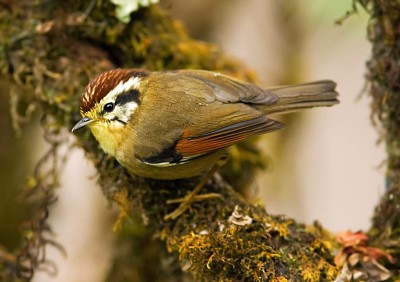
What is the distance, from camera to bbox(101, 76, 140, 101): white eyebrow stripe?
3.50 m

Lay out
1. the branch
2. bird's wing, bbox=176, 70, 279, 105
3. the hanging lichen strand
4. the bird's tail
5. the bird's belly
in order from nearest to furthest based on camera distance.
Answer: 1. the branch
2. the hanging lichen strand
3. the bird's belly
4. bird's wing, bbox=176, 70, 279, 105
5. the bird's tail

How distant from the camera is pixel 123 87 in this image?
3.57 metres

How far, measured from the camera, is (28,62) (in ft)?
12.9

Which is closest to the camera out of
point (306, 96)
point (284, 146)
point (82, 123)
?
point (82, 123)

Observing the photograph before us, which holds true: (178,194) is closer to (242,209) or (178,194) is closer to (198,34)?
(242,209)

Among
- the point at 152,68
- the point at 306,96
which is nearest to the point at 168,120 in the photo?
the point at 152,68

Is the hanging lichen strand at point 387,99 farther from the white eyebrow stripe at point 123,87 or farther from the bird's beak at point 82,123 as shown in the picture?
the bird's beak at point 82,123

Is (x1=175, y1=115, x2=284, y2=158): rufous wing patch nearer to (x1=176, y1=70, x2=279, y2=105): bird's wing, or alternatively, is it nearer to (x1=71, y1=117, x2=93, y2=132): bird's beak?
(x1=176, y1=70, x2=279, y2=105): bird's wing

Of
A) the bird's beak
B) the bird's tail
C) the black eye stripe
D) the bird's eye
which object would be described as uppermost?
the bird's tail

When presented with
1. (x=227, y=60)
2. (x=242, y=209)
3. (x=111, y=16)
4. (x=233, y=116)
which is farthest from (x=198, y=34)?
(x=242, y=209)

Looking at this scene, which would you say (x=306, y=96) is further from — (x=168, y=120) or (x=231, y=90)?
(x=168, y=120)

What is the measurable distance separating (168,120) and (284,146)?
106 inches

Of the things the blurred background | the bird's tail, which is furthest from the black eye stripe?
the blurred background

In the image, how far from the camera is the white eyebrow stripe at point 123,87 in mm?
3496
